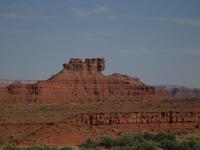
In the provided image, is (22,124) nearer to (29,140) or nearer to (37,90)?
(29,140)

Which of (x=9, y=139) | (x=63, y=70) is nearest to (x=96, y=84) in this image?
(x=63, y=70)

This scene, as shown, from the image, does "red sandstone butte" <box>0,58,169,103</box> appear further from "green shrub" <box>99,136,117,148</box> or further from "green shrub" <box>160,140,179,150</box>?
"green shrub" <box>160,140,179,150</box>

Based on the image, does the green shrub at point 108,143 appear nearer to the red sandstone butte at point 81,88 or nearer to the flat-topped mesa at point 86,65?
the red sandstone butte at point 81,88

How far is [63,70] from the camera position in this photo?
113188 millimetres

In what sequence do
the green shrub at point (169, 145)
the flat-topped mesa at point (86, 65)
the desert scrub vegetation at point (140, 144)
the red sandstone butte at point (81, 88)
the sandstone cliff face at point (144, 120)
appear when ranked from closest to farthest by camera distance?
the desert scrub vegetation at point (140, 144) → the green shrub at point (169, 145) → the sandstone cliff face at point (144, 120) → the red sandstone butte at point (81, 88) → the flat-topped mesa at point (86, 65)

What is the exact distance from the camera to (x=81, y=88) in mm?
106688

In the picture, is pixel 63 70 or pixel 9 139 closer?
pixel 9 139

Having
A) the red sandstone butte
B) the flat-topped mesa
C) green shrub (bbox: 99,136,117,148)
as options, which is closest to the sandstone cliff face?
green shrub (bbox: 99,136,117,148)

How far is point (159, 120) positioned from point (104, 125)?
480 centimetres

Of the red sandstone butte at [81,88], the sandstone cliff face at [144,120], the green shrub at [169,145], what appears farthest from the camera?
the red sandstone butte at [81,88]

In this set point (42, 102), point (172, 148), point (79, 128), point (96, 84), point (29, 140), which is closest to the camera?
point (172, 148)

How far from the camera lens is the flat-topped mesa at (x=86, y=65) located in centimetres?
11225

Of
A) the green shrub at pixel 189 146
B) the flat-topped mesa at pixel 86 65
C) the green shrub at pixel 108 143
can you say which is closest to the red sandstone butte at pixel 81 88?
the flat-topped mesa at pixel 86 65

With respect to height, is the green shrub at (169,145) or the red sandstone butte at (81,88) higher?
the red sandstone butte at (81,88)
